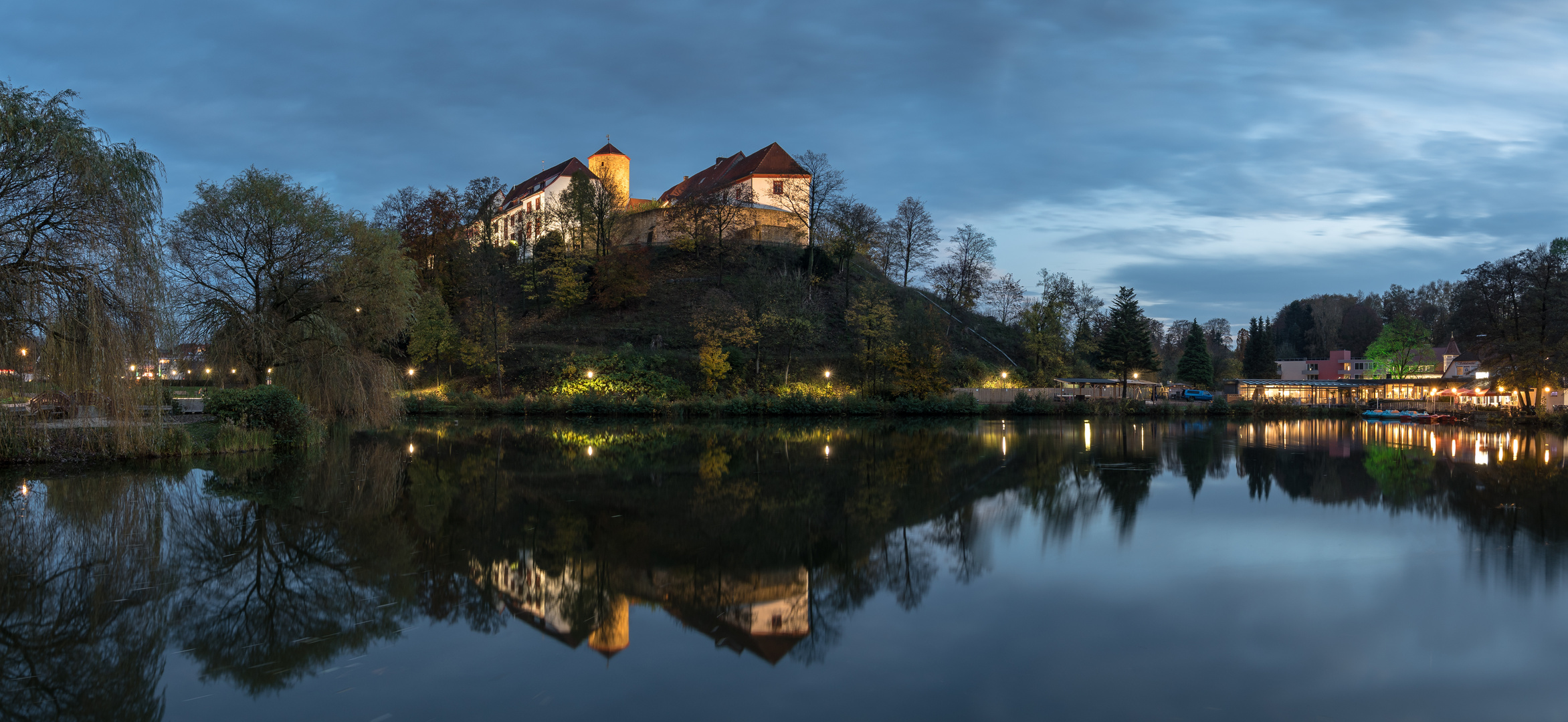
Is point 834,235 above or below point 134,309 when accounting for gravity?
above

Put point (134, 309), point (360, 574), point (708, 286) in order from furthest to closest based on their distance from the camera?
1. point (708, 286)
2. point (134, 309)
3. point (360, 574)

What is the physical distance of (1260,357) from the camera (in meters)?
77.2

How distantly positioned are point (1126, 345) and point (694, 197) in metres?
32.1

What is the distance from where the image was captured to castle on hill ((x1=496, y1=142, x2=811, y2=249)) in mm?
63000

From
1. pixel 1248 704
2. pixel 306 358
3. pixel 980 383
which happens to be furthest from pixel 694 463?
pixel 980 383

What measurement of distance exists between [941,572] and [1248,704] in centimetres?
339

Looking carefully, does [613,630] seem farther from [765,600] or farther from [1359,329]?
[1359,329]

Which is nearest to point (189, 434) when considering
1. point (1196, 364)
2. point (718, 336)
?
point (718, 336)

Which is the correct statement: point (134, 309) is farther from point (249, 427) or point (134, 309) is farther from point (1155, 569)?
point (1155, 569)

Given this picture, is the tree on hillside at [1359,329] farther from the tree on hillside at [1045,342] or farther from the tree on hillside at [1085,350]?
the tree on hillside at [1045,342]

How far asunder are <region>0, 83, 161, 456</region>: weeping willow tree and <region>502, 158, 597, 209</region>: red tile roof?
53.2 m

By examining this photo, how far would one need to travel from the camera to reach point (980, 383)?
159ft

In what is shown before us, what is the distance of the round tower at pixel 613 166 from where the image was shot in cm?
7075

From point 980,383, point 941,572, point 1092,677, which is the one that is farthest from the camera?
point 980,383
